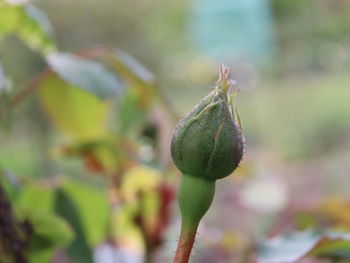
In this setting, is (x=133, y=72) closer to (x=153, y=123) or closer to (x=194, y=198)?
(x=153, y=123)

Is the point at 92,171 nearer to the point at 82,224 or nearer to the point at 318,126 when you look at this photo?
the point at 82,224

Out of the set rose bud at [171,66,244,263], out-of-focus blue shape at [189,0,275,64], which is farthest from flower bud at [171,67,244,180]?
out-of-focus blue shape at [189,0,275,64]

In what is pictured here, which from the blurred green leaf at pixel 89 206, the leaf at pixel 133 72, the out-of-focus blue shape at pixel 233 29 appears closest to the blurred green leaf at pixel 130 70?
the leaf at pixel 133 72

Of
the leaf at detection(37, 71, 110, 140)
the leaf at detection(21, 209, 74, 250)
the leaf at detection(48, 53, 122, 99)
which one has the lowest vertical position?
the leaf at detection(21, 209, 74, 250)

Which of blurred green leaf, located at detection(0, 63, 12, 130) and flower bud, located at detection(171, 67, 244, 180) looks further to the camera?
blurred green leaf, located at detection(0, 63, 12, 130)

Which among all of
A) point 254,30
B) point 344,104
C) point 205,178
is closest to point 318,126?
point 344,104

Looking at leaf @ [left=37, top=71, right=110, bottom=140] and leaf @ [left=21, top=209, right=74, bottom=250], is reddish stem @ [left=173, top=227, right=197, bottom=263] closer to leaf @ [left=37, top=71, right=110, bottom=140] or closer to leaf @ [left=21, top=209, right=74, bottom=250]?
leaf @ [left=21, top=209, right=74, bottom=250]
